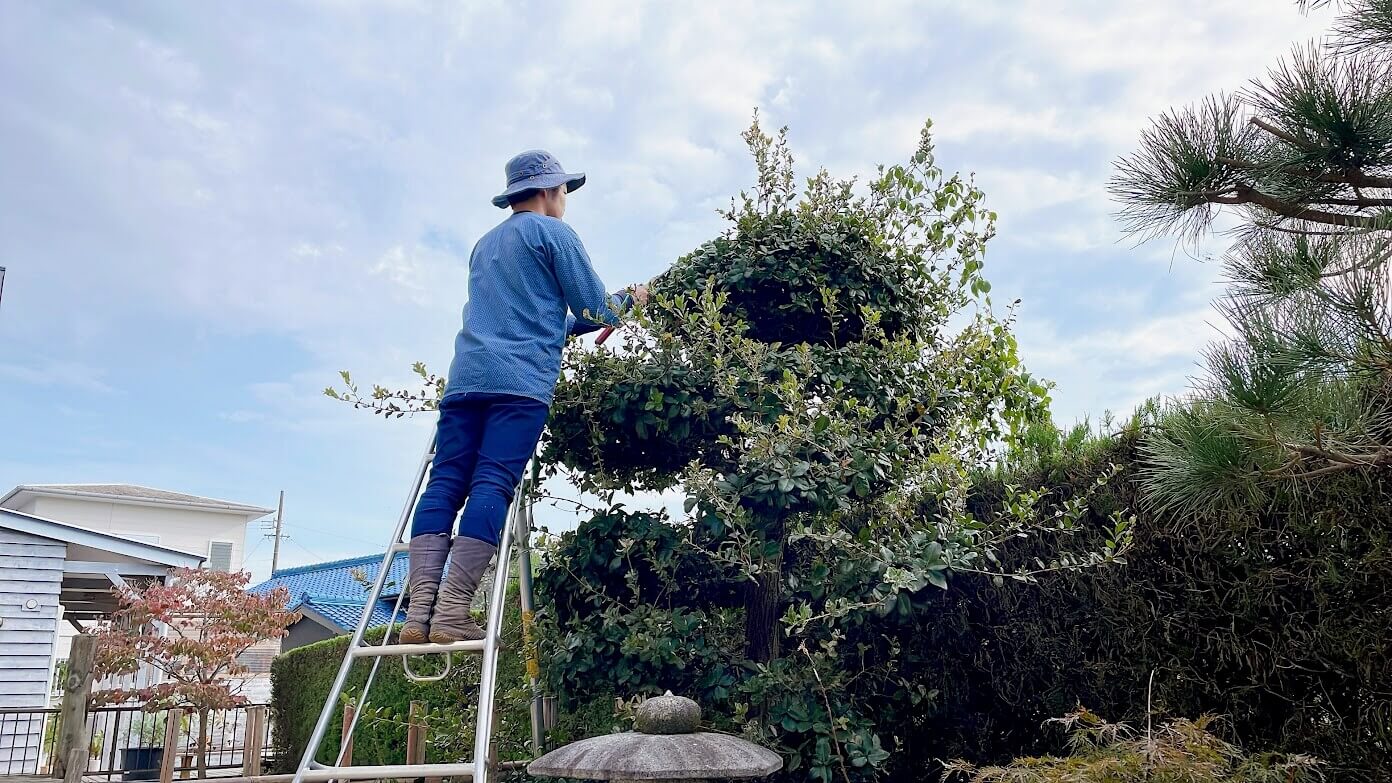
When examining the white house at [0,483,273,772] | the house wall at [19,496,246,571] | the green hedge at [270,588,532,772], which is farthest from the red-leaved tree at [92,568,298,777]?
the house wall at [19,496,246,571]

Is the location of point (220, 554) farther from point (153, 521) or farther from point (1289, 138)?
point (1289, 138)

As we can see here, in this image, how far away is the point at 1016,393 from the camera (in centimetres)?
425

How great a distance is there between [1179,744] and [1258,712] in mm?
567

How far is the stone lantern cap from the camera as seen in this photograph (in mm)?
2584

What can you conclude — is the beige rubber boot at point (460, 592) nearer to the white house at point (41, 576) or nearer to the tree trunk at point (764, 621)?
the tree trunk at point (764, 621)

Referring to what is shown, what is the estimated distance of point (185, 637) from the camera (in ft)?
38.8

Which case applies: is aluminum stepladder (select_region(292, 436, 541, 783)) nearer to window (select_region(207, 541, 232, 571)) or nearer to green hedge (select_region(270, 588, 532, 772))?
green hedge (select_region(270, 588, 532, 772))

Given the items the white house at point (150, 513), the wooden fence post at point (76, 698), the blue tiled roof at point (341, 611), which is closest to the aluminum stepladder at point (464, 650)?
the wooden fence post at point (76, 698)

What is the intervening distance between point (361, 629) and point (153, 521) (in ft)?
74.5

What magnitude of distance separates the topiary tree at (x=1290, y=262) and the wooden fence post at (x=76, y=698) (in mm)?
7241

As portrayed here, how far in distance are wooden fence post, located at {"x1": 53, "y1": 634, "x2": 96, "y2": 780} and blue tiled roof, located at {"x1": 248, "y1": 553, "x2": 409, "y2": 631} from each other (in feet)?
A: 28.0

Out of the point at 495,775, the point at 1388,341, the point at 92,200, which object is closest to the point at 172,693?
the point at 92,200

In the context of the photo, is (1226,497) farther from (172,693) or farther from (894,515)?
(172,693)

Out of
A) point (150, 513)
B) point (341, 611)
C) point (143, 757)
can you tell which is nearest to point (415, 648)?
point (143, 757)
